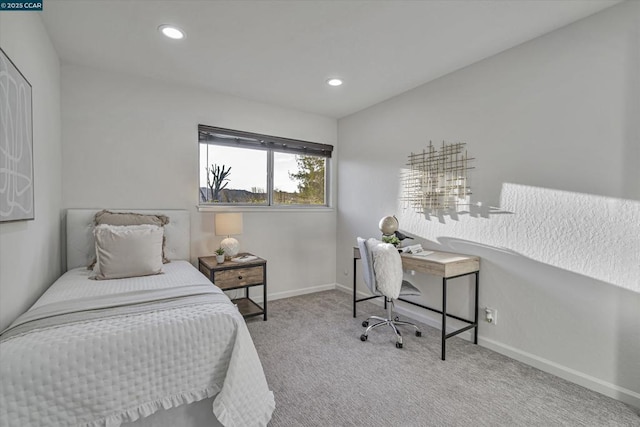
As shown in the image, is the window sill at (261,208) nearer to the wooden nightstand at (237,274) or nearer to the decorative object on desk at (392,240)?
the wooden nightstand at (237,274)

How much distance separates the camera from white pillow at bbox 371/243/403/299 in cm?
259

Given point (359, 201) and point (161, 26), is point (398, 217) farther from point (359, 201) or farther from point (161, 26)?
point (161, 26)

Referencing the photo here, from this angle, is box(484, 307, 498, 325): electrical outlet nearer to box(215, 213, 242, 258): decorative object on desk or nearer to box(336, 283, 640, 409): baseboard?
box(336, 283, 640, 409): baseboard

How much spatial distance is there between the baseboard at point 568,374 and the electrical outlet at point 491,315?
17cm

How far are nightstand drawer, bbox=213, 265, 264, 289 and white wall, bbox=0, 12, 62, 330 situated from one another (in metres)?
1.30

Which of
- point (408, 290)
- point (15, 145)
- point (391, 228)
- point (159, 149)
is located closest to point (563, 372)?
point (408, 290)

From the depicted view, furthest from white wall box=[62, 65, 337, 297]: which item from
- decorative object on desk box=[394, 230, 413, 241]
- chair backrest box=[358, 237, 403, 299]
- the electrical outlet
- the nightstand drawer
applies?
the electrical outlet

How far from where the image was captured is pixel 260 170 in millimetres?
3896

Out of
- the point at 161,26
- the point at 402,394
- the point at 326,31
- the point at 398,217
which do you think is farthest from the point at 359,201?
the point at 161,26

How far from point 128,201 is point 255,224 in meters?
1.38

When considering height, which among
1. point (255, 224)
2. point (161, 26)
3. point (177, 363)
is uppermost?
point (161, 26)

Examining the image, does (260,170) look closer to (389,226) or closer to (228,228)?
(228,228)

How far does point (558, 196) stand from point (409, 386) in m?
1.77

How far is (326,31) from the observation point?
2.25 meters
